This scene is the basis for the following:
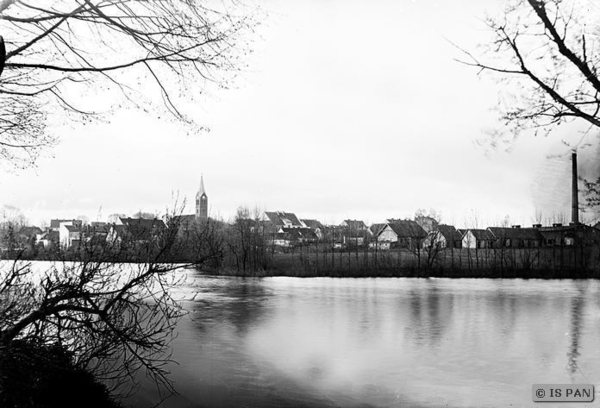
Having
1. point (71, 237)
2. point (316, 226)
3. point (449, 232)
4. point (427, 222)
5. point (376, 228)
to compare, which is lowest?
point (71, 237)

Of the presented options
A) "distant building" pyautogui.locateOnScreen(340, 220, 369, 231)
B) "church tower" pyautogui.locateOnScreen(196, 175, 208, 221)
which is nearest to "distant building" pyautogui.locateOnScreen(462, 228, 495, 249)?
"distant building" pyautogui.locateOnScreen(340, 220, 369, 231)

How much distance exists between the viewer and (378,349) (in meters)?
8.12

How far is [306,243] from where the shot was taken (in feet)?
98.2

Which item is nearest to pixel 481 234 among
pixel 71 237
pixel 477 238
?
pixel 477 238

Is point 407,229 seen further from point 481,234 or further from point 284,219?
point 284,219

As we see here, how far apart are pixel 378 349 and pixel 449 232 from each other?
20724 mm

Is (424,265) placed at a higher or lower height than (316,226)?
lower

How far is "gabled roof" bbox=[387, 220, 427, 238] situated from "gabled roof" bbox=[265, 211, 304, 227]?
247 inches

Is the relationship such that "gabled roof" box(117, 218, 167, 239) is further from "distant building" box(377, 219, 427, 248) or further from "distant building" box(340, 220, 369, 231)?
"distant building" box(340, 220, 369, 231)

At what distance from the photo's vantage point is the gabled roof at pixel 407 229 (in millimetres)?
27500

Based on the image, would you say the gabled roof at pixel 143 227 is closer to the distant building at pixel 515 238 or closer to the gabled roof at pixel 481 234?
the distant building at pixel 515 238

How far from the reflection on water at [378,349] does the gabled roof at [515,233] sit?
419 inches

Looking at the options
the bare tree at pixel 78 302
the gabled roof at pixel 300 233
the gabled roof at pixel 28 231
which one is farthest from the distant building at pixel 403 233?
the gabled roof at pixel 28 231

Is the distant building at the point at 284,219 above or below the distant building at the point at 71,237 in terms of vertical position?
above
